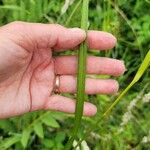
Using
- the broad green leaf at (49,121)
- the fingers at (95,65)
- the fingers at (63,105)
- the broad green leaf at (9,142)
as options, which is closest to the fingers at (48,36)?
the fingers at (95,65)

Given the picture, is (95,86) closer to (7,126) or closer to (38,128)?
(38,128)

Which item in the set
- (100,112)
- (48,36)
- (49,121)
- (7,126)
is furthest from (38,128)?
(48,36)

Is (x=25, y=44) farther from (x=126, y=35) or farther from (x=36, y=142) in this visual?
(x=126, y=35)

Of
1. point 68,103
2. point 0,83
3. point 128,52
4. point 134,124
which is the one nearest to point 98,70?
point 68,103

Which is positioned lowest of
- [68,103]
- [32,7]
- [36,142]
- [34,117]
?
[36,142]

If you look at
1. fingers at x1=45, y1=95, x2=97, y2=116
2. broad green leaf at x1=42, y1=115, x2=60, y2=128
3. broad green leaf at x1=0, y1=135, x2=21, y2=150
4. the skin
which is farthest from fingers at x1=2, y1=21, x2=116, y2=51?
broad green leaf at x1=0, y1=135, x2=21, y2=150
